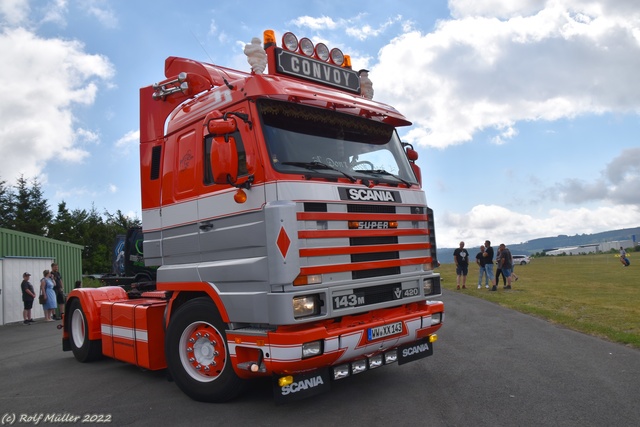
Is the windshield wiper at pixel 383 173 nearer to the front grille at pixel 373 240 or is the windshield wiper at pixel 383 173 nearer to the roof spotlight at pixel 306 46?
the front grille at pixel 373 240

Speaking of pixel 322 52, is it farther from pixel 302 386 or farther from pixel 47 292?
pixel 47 292

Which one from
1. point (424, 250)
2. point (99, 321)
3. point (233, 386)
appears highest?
point (424, 250)

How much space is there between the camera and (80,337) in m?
8.14

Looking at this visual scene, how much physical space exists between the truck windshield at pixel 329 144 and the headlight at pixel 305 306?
1216mm

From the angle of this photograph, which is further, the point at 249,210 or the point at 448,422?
the point at 249,210

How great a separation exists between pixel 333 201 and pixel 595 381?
3719 mm

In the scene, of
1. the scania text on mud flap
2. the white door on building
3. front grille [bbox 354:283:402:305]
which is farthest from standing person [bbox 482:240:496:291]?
the white door on building

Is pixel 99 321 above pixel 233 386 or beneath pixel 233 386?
above

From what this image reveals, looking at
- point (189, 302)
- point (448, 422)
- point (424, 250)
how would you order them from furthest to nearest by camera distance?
point (424, 250), point (189, 302), point (448, 422)

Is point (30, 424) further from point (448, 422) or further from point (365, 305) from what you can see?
point (448, 422)

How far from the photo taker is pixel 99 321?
25.1 feet

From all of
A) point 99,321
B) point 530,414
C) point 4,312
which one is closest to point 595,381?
point 530,414

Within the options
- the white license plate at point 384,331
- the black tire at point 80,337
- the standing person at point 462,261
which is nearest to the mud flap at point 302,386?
the white license plate at point 384,331

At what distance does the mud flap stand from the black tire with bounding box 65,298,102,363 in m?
4.36
